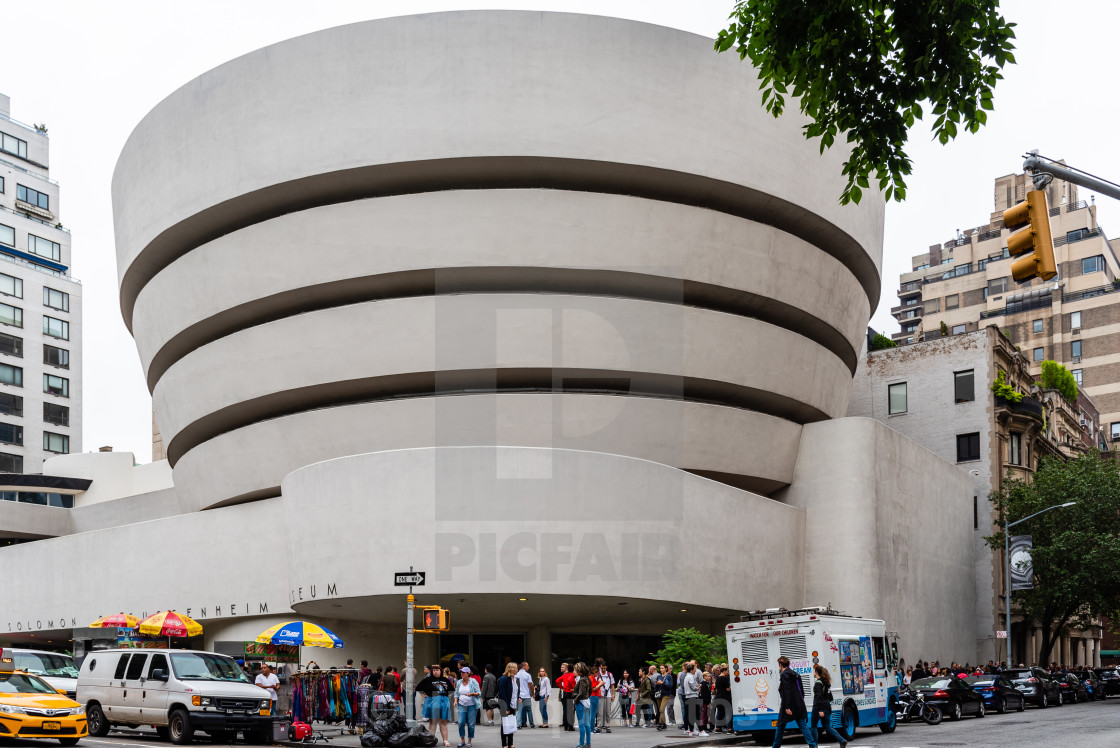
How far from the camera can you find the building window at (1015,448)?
2201 inches

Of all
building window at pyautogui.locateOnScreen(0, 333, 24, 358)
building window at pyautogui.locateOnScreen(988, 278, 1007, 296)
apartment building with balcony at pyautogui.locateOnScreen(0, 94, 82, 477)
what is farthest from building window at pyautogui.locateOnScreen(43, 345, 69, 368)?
building window at pyautogui.locateOnScreen(988, 278, 1007, 296)

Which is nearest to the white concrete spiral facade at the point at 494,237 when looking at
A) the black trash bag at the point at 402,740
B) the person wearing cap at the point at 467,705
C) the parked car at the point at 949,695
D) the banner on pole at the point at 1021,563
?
the parked car at the point at 949,695

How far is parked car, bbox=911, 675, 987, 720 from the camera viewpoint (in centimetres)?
3238

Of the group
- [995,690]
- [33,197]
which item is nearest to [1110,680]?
[995,690]

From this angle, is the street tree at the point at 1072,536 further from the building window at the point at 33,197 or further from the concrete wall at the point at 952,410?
the building window at the point at 33,197

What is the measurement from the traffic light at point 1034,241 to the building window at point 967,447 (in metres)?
46.5

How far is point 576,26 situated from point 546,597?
18.0m

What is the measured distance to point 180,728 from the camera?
21.8 metres

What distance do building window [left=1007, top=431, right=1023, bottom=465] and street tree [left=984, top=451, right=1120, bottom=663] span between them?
14.9ft

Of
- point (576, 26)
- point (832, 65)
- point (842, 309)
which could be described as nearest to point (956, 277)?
point (842, 309)

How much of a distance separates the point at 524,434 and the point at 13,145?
247 feet

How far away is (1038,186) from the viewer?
34.5ft

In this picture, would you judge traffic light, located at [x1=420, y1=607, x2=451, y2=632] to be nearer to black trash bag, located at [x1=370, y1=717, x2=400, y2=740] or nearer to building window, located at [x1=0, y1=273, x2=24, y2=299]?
black trash bag, located at [x1=370, y1=717, x2=400, y2=740]

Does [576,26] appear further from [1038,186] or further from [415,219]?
[1038,186]
